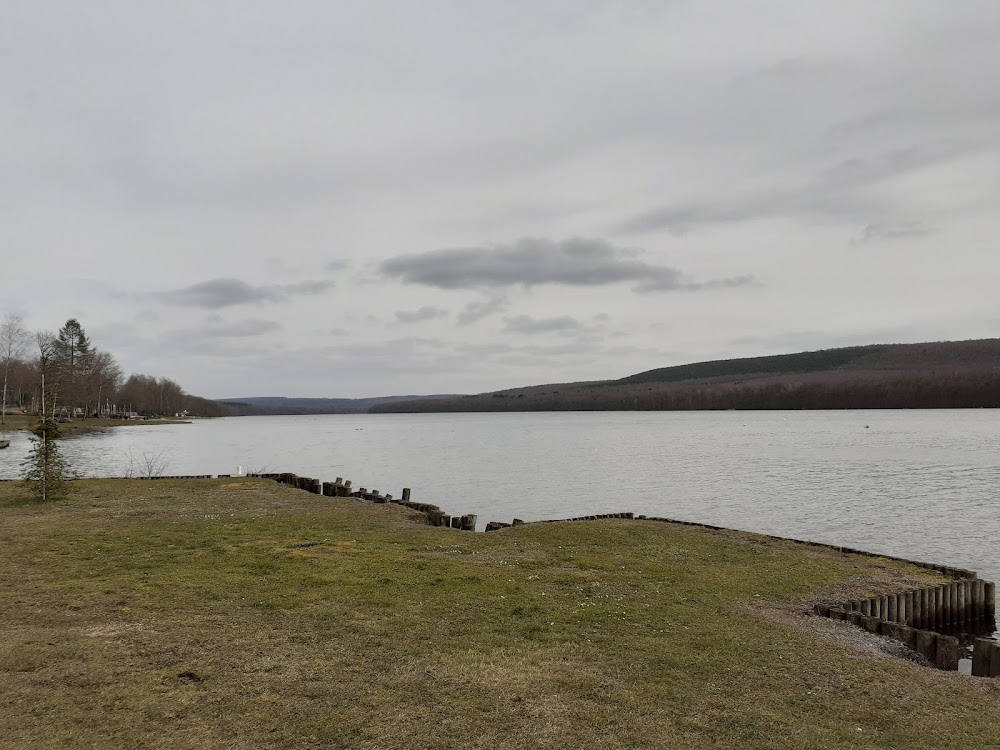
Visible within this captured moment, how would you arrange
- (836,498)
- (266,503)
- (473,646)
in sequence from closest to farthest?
1. (473,646)
2. (266,503)
3. (836,498)

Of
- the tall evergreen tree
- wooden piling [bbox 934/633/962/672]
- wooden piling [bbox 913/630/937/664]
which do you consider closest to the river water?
wooden piling [bbox 913/630/937/664]

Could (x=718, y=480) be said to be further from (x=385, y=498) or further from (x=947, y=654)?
(x=947, y=654)

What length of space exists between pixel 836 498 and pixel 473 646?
38.8 metres

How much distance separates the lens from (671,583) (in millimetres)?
16391

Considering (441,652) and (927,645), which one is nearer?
(441,652)

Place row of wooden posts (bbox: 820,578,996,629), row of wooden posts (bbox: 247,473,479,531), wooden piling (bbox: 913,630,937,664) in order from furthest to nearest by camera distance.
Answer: row of wooden posts (bbox: 247,473,479,531) < row of wooden posts (bbox: 820,578,996,629) < wooden piling (bbox: 913,630,937,664)

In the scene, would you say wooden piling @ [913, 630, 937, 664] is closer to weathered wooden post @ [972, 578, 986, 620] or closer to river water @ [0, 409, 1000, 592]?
weathered wooden post @ [972, 578, 986, 620]

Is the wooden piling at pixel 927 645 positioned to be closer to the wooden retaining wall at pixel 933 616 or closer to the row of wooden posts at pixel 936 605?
the wooden retaining wall at pixel 933 616

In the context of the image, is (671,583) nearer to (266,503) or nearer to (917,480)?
(266,503)

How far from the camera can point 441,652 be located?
1080 cm

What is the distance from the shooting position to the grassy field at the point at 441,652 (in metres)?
8.30

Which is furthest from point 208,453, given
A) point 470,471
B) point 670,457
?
point 670,457

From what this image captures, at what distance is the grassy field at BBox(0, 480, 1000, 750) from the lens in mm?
8297

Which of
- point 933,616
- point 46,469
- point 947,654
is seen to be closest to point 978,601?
point 933,616
